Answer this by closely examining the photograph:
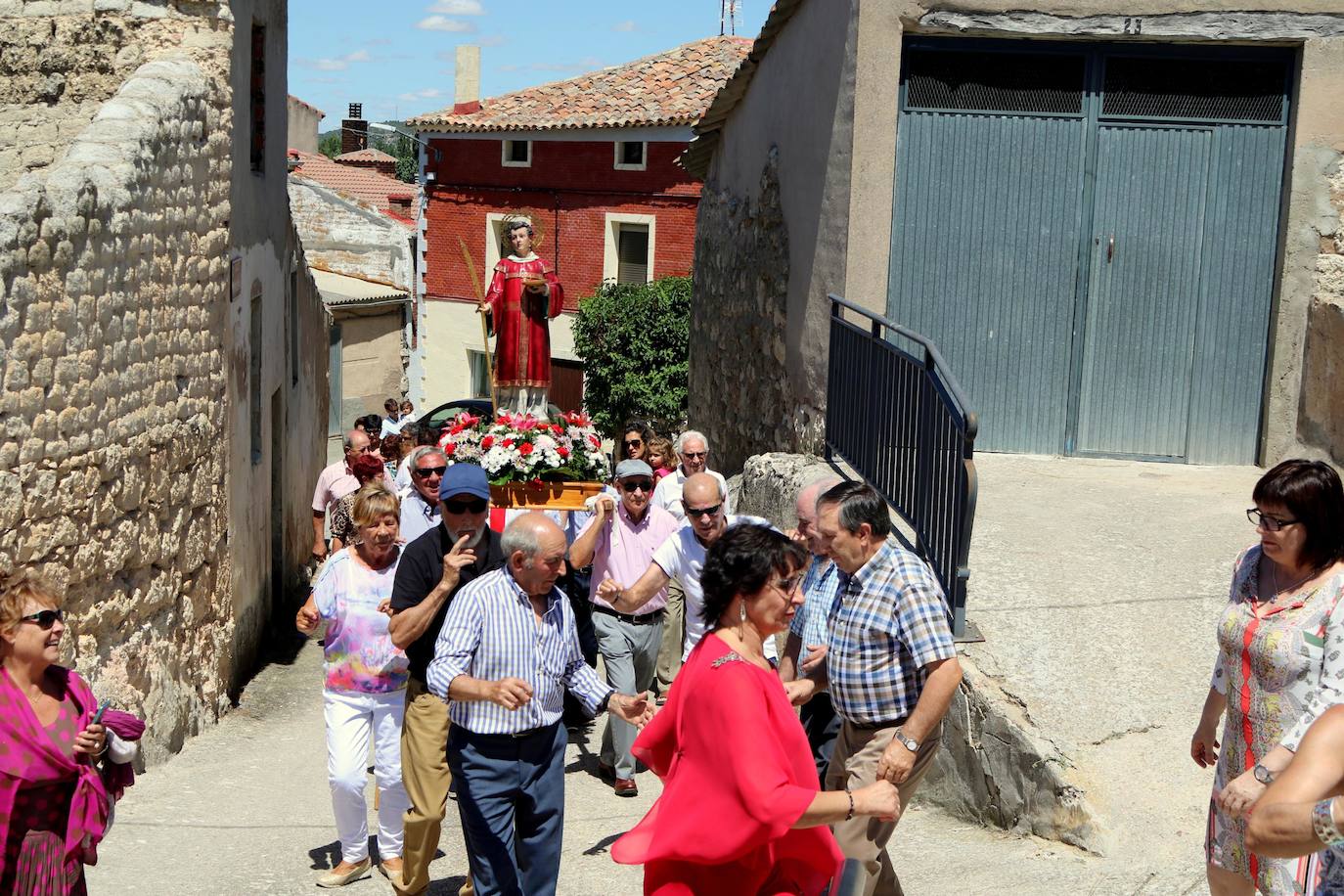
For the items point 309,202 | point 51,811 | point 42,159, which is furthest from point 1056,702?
point 309,202

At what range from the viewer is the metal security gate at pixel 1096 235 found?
9109mm

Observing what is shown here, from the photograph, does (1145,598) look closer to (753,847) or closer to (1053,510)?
(1053,510)

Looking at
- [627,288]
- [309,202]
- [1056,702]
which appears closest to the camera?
[1056,702]

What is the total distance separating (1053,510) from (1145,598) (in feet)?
4.10

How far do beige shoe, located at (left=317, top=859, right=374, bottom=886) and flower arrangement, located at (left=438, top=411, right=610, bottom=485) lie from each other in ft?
9.04

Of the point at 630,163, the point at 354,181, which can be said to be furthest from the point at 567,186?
the point at 354,181

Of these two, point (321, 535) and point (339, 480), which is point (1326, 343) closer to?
point (339, 480)

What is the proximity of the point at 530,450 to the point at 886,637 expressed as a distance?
14.2 ft

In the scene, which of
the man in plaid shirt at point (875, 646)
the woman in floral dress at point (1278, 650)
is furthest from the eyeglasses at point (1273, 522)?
the man in plaid shirt at point (875, 646)

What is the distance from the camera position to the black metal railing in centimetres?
627

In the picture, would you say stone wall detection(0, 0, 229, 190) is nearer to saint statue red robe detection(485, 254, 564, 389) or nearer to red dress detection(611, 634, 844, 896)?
saint statue red robe detection(485, 254, 564, 389)

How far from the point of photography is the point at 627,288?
3038 cm

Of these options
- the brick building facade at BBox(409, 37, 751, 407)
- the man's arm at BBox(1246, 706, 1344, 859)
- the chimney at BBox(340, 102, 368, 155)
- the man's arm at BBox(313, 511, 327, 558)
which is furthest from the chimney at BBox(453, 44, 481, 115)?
the man's arm at BBox(1246, 706, 1344, 859)

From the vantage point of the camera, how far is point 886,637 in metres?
4.55
